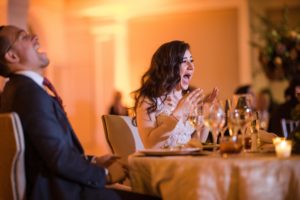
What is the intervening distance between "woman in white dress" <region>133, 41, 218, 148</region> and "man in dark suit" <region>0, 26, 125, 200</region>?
0.60 m

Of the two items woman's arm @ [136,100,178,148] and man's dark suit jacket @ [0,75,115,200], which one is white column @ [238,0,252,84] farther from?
man's dark suit jacket @ [0,75,115,200]

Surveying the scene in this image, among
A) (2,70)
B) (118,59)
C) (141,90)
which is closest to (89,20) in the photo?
(118,59)

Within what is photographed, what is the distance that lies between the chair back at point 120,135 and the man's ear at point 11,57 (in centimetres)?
79

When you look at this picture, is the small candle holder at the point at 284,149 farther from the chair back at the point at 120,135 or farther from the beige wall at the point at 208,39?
the beige wall at the point at 208,39

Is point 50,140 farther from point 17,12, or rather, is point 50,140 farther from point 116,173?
point 17,12

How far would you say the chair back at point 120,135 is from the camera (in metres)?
2.71

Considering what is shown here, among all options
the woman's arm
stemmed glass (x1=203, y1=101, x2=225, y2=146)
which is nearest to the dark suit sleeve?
stemmed glass (x1=203, y1=101, x2=225, y2=146)

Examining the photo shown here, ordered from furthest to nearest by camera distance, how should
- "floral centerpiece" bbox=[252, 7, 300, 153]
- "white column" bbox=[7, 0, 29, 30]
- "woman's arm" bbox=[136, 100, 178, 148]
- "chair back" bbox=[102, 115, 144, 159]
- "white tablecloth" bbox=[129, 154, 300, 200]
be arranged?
"white column" bbox=[7, 0, 29, 30] < "floral centerpiece" bbox=[252, 7, 300, 153] < "chair back" bbox=[102, 115, 144, 159] < "woman's arm" bbox=[136, 100, 178, 148] < "white tablecloth" bbox=[129, 154, 300, 200]

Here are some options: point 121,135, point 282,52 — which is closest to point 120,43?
point 282,52

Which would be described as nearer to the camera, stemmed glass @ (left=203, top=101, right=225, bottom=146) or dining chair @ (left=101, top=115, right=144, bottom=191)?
stemmed glass @ (left=203, top=101, right=225, bottom=146)

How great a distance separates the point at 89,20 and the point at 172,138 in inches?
243

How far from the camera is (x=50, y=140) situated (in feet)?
6.04

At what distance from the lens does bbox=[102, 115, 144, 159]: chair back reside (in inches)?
107

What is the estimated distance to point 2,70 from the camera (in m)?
2.04
